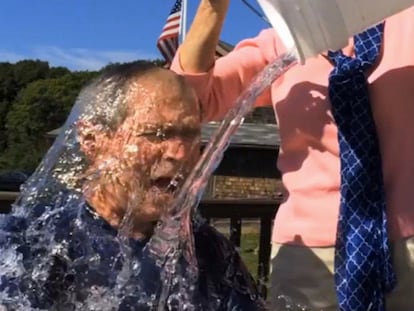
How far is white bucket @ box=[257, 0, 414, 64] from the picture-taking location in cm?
123

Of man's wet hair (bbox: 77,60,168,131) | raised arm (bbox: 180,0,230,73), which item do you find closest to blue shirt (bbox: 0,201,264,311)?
man's wet hair (bbox: 77,60,168,131)

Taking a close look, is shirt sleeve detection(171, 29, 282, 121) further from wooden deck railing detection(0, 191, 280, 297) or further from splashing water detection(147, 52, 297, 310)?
wooden deck railing detection(0, 191, 280, 297)

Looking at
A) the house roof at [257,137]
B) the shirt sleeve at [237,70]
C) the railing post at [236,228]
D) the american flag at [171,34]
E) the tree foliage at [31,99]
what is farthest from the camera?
the tree foliage at [31,99]

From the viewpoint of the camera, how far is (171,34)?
6.71 metres

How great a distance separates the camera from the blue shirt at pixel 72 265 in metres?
1.16

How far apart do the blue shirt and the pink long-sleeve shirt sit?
0.86ft

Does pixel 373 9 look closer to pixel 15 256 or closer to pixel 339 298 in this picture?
pixel 339 298

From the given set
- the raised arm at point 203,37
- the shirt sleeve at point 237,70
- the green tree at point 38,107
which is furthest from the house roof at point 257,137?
the green tree at point 38,107

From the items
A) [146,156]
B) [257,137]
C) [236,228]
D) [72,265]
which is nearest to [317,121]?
[146,156]

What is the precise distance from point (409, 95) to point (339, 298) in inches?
12.6

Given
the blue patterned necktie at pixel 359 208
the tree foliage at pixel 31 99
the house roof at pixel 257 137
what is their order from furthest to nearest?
the tree foliage at pixel 31 99 → the house roof at pixel 257 137 → the blue patterned necktie at pixel 359 208

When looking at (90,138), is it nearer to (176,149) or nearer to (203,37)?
(176,149)

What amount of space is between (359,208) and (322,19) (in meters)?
0.31

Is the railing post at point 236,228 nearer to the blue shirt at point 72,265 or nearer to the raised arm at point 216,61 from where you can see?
the raised arm at point 216,61
